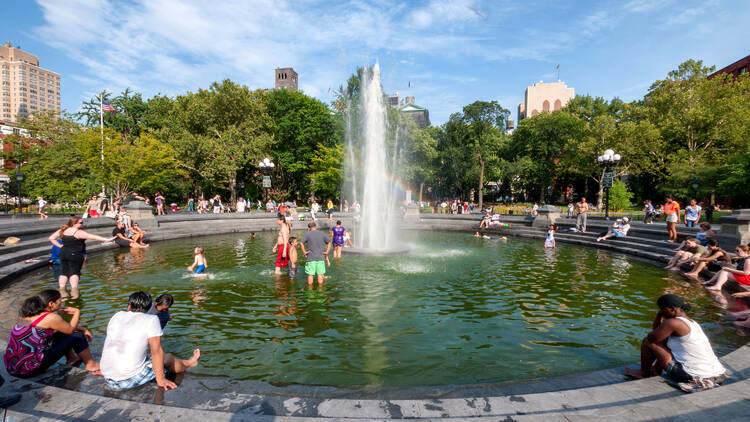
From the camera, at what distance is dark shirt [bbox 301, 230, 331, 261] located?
950cm

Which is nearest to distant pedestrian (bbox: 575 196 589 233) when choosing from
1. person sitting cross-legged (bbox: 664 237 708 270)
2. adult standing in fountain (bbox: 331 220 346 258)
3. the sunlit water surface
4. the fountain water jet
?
the sunlit water surface

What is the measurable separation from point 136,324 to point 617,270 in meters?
13.4

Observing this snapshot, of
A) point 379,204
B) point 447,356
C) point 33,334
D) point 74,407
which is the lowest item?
point 447,356

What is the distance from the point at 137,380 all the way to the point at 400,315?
15.2 feet

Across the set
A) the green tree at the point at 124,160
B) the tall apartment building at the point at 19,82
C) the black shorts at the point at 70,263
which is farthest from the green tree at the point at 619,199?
the tall apartment building at the point at 19,82

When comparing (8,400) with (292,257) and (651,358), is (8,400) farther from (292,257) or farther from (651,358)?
(651,358)

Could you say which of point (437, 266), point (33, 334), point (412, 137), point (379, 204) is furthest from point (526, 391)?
point (412, 137)

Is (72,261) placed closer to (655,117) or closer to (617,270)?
(617,270)

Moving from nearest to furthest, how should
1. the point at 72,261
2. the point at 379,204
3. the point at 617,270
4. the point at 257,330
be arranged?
the point at 257,330
the point at 72,261
the point at 617,270
the point at 379,204

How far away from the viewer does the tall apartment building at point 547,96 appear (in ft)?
334

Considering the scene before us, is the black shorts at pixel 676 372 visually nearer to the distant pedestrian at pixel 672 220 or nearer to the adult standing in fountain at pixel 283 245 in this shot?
the adult standing in fountain at pixel 283 245

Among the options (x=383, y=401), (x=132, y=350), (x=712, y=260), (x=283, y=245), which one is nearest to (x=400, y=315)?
(x=383, y=401)

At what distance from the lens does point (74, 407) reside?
3.42 meters

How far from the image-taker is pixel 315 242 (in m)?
9.54
